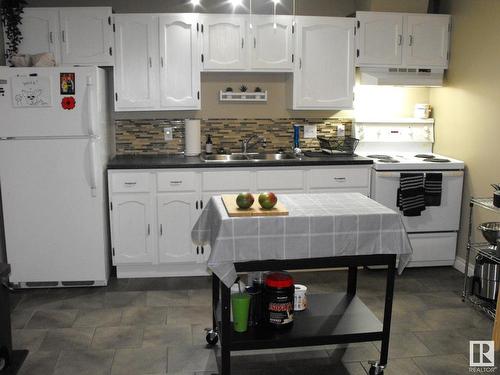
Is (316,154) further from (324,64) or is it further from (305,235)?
(305,235)

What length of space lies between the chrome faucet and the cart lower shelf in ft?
6.80

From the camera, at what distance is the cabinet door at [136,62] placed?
14.4 ft

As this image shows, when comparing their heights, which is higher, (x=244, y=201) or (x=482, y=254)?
(x=244, y=201)

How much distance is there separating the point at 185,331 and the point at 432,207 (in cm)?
238

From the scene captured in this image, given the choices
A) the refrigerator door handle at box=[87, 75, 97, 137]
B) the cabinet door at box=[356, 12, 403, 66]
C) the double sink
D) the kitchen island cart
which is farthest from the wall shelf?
the kitchen island cart

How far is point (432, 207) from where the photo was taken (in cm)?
455

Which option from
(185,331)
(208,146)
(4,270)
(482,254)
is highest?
(208,146)

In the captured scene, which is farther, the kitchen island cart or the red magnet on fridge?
the red magnet on fridge

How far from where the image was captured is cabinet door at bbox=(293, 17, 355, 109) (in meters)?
4.59

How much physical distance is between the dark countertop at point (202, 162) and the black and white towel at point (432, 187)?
496mm

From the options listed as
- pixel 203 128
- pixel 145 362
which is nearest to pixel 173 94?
pixel 203 128

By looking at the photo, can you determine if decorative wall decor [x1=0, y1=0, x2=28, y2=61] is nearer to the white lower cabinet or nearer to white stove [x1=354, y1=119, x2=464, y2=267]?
the white lower cabinet

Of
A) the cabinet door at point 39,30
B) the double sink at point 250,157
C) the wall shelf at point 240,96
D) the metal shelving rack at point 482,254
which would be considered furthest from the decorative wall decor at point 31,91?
the metal shelving rack at point 482,254

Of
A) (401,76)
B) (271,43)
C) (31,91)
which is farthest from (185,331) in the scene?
(401,76)
